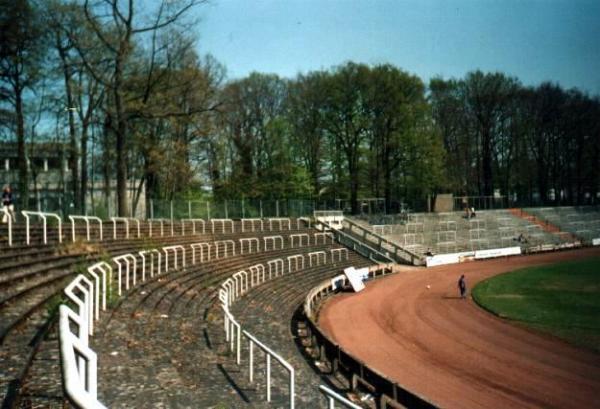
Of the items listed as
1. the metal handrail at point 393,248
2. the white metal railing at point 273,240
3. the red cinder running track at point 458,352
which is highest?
the white metal railing at point 273,240

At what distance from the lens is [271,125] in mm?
54406

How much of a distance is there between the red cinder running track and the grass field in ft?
3.67

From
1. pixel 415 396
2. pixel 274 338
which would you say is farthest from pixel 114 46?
pixel 415 396

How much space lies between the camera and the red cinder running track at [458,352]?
559 inches

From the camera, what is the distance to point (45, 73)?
3189 cm

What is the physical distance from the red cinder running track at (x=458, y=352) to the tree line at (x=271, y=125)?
14.6 meters

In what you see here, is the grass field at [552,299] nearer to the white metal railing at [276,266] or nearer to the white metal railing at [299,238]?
the white metal railing at [276,266]

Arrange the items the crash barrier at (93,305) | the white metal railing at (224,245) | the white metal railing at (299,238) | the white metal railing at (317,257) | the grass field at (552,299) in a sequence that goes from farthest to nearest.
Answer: the white metal railing at (299,238) → the white metal railing at (317,257) → the white metal railing at (224,245) → the grass field at (552,299) → the crash barrier at (93,305)

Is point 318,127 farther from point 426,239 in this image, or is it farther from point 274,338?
point 274,338

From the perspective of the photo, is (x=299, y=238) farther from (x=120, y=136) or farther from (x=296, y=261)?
(x=120, y=136)

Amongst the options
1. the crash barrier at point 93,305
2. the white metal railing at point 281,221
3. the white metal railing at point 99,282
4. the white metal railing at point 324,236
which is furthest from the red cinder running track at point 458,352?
the white metal railing at point 281,221

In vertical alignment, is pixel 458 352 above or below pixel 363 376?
below

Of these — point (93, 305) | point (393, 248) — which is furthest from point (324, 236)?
point (93, 305)

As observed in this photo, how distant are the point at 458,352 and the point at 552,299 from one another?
45.3ft
